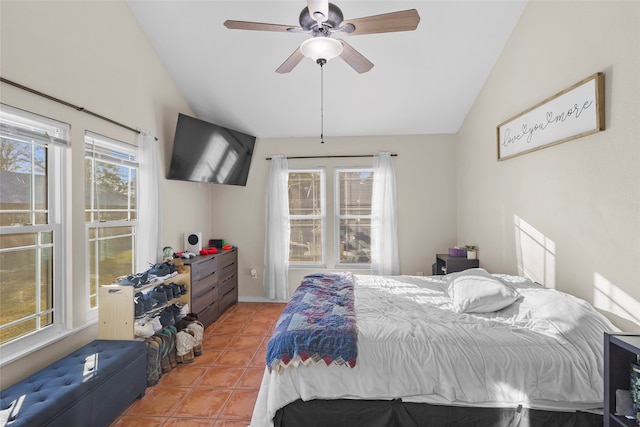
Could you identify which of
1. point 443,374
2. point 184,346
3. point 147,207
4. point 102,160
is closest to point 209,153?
point 147,207

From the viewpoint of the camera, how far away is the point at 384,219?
14.8ft

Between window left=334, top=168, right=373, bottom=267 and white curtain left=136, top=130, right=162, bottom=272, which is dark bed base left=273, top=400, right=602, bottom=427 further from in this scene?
window left=334, top=168, right=373, bottom=267

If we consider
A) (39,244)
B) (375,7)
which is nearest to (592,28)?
(375,7)

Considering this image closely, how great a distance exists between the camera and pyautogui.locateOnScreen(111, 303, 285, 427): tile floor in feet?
7.12

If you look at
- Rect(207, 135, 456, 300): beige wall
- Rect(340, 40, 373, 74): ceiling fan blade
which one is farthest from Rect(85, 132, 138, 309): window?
Rect(207, 135, 456, 300): beige wall

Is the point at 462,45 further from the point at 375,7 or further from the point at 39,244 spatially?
the point at 39,244

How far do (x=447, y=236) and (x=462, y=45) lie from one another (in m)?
2.45

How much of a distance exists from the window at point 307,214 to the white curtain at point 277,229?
0.20 meters

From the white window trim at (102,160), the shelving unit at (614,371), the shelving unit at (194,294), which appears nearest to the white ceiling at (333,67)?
the white window trim at (102,160)

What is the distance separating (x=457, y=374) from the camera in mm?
1745

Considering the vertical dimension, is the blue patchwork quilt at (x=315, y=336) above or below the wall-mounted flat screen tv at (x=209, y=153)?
below

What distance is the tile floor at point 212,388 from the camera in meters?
2.17

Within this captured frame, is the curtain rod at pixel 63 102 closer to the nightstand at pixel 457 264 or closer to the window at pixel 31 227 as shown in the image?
the window at pixel 31 227

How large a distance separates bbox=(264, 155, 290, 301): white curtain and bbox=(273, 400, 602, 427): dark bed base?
287 centimetres
